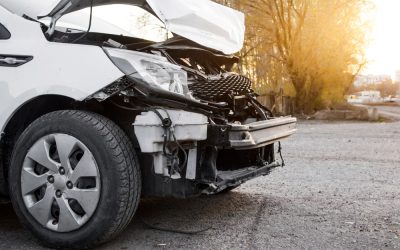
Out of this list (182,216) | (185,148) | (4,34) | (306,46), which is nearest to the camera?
(185,148)

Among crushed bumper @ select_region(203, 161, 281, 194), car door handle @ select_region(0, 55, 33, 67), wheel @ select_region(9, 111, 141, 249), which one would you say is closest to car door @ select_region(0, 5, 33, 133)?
car door handle @ select_region(0, 55, 33, 67)

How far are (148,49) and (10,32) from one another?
1.05 metres

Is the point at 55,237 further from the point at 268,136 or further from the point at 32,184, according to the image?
the point at 268,136

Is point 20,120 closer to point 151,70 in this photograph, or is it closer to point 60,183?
point 60,183

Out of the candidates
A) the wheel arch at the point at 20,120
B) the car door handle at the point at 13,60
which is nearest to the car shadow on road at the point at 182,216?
the wheel arch at the point at 20,120

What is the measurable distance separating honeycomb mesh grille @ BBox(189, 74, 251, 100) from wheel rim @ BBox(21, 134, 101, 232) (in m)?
0.99

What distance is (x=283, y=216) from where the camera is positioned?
416cm

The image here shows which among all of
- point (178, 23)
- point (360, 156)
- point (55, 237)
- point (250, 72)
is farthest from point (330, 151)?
point (250, 72)

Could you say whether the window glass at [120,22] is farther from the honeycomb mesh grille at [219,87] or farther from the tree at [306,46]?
the tree at [306,46]

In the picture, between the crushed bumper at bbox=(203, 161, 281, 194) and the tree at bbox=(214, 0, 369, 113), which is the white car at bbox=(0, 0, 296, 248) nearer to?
the crushed bumper at bbox=(203, 161, 281, 194)

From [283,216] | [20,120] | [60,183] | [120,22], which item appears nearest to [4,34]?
[20,120]

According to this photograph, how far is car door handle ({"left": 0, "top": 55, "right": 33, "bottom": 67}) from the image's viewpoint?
3484mm

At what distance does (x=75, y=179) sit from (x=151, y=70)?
91 centimetres

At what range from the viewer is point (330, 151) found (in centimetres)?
921
